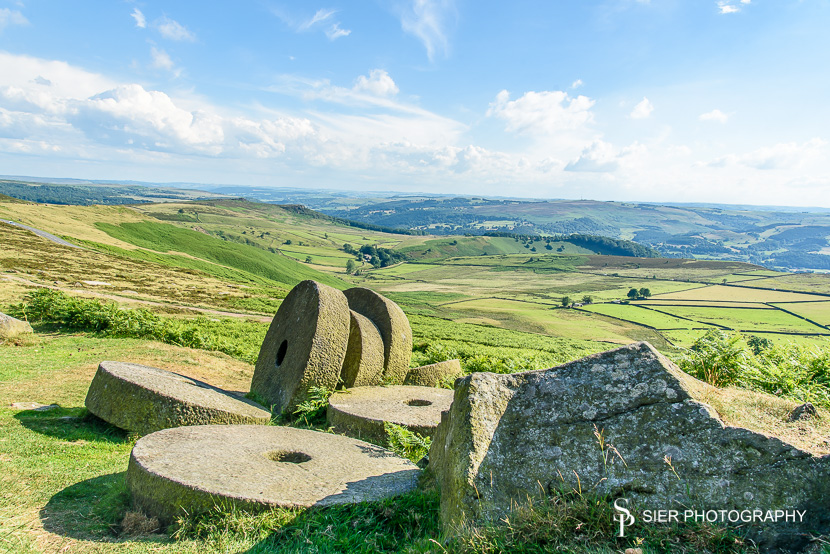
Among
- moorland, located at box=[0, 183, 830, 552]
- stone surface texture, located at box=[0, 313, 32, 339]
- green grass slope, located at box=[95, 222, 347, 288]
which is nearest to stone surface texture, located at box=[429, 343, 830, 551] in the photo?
moorland, located at box=[0, 183, 830, 552]

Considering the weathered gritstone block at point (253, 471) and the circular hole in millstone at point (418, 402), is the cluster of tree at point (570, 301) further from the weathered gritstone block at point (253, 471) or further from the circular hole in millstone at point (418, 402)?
the weathered gritstone block at point (253, 471)

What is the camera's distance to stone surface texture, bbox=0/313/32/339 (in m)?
14.6

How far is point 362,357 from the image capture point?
38.8ft

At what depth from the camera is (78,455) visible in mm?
7543

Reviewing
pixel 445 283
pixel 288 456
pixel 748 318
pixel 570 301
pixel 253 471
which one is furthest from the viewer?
pixel 445 283

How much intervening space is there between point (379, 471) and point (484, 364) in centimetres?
948

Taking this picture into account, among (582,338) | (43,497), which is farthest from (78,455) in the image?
(582,338)

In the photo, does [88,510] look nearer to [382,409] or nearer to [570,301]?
[382,409]

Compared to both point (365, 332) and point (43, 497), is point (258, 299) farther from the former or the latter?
point (43, 497)

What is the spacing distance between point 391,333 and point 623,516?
30.3 feet

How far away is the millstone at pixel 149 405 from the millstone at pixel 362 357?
2985 millimetres

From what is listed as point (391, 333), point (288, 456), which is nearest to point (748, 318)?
point (391, 333)

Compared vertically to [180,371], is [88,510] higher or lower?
higher

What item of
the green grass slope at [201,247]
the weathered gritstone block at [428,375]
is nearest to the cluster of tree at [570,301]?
the green grass slope at [201,247]
